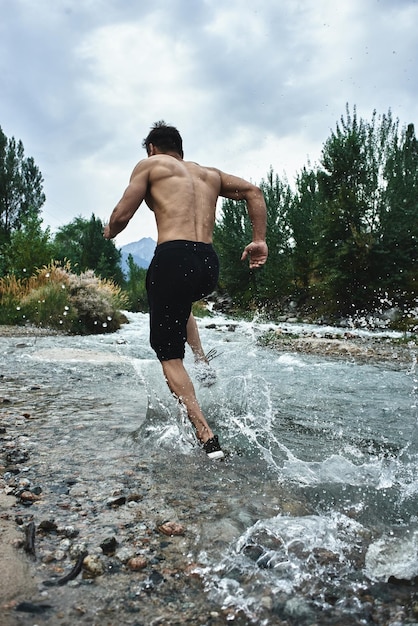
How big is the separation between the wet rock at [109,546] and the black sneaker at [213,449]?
101 centimetres

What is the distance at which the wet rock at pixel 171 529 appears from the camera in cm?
166

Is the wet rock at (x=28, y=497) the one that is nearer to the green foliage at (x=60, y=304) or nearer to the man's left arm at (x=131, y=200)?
the man's left arm at (x=131, y=200)

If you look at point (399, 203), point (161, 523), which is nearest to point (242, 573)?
point (161, 523)

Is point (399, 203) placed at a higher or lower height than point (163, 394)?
higher

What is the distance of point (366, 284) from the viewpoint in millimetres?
15688

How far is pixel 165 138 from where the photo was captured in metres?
3.28

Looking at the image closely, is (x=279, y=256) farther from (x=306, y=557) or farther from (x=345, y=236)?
(x=306, y=557)

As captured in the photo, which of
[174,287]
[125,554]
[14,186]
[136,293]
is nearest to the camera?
[125,554]

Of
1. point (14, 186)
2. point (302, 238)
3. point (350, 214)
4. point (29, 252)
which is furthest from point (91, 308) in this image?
point (14, 186)

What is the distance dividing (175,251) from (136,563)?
5.87ft

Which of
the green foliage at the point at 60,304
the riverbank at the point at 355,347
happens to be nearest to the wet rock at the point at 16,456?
the riverbank at the point at 355,347

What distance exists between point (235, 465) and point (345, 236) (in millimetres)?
15047

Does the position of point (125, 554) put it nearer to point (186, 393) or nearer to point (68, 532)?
point (68, 532)

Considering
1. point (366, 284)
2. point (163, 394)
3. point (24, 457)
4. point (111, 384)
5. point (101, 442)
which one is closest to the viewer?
point (24, 457)
